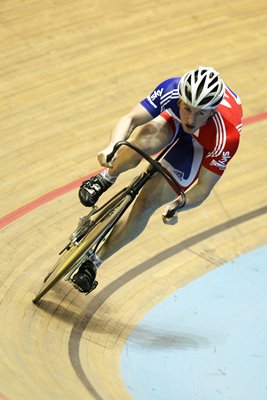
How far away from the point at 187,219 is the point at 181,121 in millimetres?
1678

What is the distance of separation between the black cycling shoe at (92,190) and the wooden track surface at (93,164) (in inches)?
30.6

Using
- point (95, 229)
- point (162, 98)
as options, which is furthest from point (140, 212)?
point (162, 98)

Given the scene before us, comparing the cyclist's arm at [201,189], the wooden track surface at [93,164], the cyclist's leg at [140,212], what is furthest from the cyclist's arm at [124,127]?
the wooden track surface at [93,164]

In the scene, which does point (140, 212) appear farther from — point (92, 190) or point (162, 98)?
point (162, 98)

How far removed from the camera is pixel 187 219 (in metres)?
6.34

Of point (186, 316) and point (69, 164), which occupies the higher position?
point (69, 164)

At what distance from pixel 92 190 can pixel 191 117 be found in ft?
2.58

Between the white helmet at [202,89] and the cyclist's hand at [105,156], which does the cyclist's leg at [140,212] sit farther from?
the white helmet at [202,89]

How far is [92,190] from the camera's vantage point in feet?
16.5

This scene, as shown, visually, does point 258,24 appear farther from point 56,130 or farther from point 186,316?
point 186,316

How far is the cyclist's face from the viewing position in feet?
15.1

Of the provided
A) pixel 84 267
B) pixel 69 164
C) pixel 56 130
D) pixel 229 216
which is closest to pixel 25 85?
pixel 56 130

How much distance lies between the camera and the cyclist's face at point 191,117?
15.1ft

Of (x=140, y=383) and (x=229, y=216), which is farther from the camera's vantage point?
(x=229, y=216)
